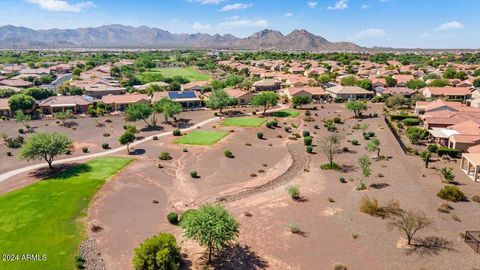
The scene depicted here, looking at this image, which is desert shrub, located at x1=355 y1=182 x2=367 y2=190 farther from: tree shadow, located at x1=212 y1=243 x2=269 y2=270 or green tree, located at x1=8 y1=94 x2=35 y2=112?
green tree, located at x1=8 y1=94 x2=35 y2=112

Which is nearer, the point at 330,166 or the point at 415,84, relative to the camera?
the point at 330,166

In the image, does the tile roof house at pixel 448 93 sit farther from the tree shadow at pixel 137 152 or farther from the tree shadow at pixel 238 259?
the tree shadow at pixel 238 259

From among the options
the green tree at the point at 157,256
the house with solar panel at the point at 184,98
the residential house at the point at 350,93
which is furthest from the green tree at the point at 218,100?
the green tree at the point at 157,256

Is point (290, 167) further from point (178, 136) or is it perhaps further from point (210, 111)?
point (210, 111)

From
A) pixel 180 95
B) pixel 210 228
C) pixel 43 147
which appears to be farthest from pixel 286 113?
pixel 210 228

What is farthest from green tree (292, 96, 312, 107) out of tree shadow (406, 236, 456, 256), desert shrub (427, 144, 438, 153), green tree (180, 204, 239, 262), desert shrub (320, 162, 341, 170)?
green tree (180, 204, 239, 262)

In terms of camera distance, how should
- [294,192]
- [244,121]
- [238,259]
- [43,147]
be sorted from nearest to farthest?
[238,259], [294,192], [43,147], [244,121]

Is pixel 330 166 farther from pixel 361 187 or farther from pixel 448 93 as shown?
pixel 448 93
